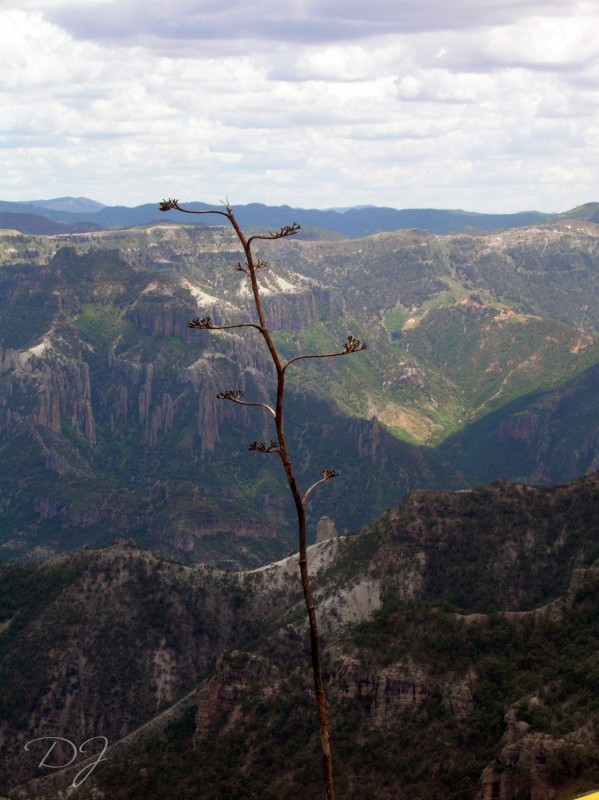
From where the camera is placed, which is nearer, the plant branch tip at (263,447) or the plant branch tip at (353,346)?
the plant branch tip at (263,447)

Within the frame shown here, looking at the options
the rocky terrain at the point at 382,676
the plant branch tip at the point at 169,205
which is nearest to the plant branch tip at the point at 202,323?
the plant branch tip at the point at 169,205

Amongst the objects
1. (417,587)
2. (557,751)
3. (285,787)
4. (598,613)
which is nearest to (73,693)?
(417,587)

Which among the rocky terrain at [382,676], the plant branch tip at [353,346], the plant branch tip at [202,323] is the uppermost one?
the plant branch tip at [202,323]

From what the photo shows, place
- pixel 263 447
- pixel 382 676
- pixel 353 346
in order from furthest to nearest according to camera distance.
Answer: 1. pixel 382 676
2. pixel 263 447
3. pixel 353 346

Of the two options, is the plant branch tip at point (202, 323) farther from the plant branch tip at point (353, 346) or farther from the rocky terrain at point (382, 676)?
the rocky terrain at point (382, 676)

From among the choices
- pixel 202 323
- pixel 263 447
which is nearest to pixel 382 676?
pixel 263 447

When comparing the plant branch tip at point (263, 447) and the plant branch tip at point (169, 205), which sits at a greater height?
the plant branch tip at point (169, 205)

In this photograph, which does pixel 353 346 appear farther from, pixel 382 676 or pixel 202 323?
pixel 382 676

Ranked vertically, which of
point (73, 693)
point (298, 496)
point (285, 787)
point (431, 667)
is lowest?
point (73, 693)

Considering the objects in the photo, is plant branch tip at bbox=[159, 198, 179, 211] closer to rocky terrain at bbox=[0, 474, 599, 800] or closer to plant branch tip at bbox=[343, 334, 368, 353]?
plant branch tip at bbox=[343, 334, 368, 353]

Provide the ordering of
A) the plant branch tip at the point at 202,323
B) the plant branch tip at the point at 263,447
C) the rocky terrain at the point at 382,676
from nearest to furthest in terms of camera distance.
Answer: the plant branch tip at the point at 263,447 < the plant branch tip at the point at 202,323 < the rocky terrain at the point at 382,676

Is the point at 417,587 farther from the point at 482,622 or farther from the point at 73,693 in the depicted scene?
the point at 73,693

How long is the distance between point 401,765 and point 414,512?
68240 millimetres

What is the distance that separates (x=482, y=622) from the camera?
142500mm
